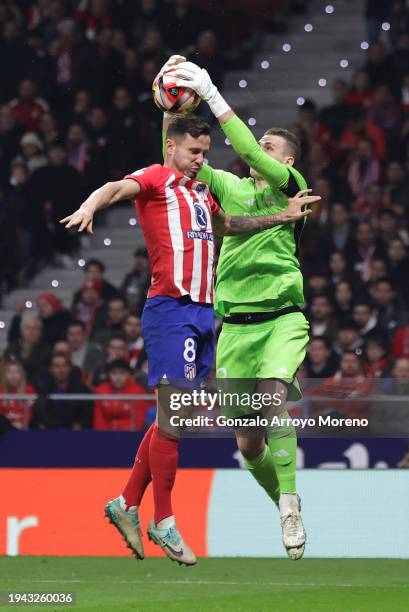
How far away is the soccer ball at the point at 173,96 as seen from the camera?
8.88m

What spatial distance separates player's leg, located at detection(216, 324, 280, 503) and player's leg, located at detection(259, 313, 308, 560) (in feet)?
0.38

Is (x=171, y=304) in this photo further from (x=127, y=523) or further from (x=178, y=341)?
(x=127, y=523)

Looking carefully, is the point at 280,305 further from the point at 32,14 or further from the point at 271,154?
the point at 32,14

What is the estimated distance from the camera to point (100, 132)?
59.7 ft

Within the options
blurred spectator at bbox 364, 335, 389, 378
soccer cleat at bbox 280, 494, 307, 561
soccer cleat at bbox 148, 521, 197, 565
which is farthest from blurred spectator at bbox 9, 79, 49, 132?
soccer cleat at bbox 148, 521, 197, 565

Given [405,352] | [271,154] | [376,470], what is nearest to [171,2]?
[405,352]

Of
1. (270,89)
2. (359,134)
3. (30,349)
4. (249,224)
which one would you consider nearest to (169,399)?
(249,224)

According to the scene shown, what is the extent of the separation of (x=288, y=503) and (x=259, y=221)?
5.52ft

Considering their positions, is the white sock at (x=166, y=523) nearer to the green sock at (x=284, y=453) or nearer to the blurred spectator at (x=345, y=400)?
the green sock at (x=284, y=453)

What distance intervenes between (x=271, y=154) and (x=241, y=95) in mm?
10185

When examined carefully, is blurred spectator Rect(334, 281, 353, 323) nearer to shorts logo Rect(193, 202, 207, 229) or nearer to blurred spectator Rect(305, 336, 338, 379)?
blurred spectator Rect(305, 336, 338, 379)

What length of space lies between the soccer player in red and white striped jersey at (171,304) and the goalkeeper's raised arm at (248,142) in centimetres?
16

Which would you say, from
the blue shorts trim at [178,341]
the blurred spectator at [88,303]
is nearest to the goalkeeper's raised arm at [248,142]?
the blue shorts trim at [178,341]

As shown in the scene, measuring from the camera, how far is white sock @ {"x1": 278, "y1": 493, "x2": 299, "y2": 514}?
8.70 meters
